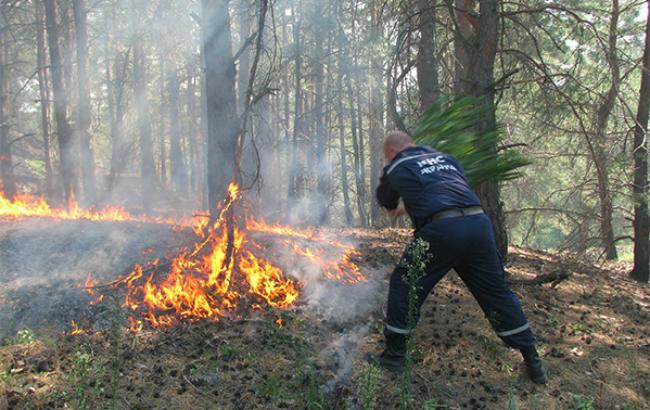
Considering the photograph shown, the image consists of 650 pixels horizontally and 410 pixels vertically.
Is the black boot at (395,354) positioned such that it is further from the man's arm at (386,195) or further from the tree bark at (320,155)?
the tree bark at (320,155)

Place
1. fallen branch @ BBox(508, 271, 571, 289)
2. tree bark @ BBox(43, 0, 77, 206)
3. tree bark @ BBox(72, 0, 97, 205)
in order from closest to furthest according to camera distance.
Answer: fallen branch @ BBox(508, 271, 571, 289) < tree bark @ BBox(43, 0, 77, 206) < tree bark @ BBox(72, 0, 97, 205)

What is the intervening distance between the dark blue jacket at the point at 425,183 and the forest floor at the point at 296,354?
1356 millimetres

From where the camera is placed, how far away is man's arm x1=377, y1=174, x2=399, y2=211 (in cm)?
422

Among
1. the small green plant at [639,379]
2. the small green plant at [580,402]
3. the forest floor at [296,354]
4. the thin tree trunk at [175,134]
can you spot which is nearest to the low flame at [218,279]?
the forest floor at [296,354]

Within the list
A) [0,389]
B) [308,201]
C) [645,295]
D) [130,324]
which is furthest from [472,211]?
[308,201]

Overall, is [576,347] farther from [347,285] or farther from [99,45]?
[99,45]

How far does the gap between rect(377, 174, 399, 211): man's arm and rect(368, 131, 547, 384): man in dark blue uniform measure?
0.15 meters

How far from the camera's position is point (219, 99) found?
645 cm

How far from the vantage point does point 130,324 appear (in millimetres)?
4602

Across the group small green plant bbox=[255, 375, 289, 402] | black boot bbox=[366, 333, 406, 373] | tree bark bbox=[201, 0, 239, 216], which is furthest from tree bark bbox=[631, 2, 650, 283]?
small green plant bbox=[255, 375, 289, 402]

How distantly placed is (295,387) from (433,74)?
21.7 feet

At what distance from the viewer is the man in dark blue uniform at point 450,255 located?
380cm

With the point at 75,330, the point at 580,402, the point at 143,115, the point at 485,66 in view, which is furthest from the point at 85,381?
the point at 143,115

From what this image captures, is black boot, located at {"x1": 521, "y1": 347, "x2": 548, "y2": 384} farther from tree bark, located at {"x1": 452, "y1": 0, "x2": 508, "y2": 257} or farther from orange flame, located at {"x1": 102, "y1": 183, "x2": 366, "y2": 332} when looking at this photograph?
tree bark, located at {"x1": 452, "y1": 0, "x2": 508, "y2": 257}
